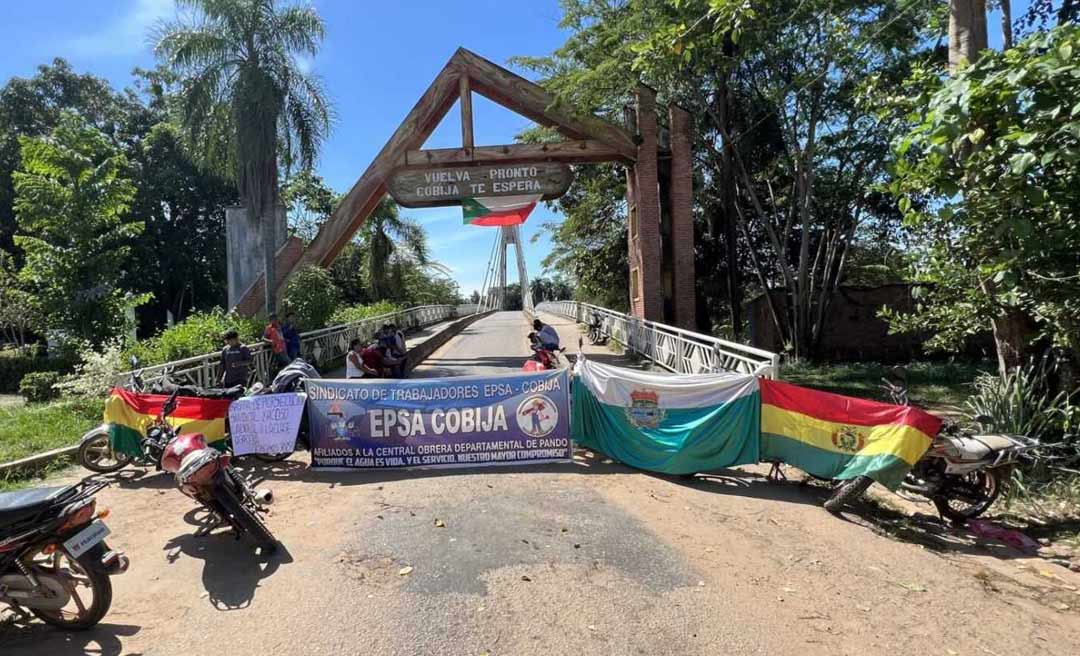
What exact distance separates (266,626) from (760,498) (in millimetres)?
4593

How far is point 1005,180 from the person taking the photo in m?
4.93

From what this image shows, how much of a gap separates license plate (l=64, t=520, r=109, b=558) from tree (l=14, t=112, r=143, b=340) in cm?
1133

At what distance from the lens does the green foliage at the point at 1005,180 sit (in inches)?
159

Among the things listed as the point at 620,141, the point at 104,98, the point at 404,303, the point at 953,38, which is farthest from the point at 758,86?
the point at 104,98

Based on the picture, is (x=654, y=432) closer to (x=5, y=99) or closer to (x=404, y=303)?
(x=404, y=303)

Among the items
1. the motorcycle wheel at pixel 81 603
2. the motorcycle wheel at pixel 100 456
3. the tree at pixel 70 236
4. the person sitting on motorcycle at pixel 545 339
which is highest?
the tree at pixel 70 236

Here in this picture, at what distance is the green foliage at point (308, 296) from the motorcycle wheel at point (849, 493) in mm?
14801

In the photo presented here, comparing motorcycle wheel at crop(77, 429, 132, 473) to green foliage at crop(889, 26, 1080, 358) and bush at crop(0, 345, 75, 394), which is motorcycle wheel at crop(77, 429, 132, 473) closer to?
green foliage at crop(889, 26, 1080, 358)

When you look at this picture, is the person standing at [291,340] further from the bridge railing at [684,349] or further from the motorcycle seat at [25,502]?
the motorcycle seat at [25,502]

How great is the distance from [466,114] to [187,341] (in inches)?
355

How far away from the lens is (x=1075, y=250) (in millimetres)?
5543

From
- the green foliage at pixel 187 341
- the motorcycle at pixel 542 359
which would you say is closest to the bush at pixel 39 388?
the green foliage at pixel 187 341

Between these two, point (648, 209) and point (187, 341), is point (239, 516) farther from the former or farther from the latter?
point (648, 209)

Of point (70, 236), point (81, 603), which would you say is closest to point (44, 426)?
point (70, 236)
